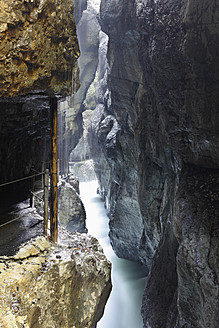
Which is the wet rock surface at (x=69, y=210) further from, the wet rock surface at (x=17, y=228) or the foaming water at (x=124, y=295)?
the wet rock surface at (x=17, y=228)

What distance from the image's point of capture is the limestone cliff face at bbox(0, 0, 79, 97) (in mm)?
3365

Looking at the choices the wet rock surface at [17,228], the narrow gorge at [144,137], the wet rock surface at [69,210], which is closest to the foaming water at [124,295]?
the narrow gorge at [144,137]

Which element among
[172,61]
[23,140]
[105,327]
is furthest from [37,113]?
[105,327]

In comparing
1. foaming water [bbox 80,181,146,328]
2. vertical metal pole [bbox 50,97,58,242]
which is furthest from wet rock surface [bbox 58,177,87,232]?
vertical metal pole [bbox 50,97,58,242]

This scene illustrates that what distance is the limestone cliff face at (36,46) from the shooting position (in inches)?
132

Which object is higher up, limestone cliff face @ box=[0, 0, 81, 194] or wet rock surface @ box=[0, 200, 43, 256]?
limestone cliff face @ box=[0, 0, 81, 194]

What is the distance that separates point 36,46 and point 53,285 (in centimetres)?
315

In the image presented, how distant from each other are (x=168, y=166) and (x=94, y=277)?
6497 mm

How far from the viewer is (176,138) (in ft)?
25.1

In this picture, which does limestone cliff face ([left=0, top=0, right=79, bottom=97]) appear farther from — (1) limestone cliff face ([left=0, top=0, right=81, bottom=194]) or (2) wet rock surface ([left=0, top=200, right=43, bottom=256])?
(2) wet rock surface ([left=0, top=200, right=43, bottom=256])

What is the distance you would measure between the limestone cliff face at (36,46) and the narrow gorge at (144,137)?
13 millimetres

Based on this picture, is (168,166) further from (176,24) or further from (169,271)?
(176,24)

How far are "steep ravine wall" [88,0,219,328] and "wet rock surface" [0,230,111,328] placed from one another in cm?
278

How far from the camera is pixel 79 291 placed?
141 inches
